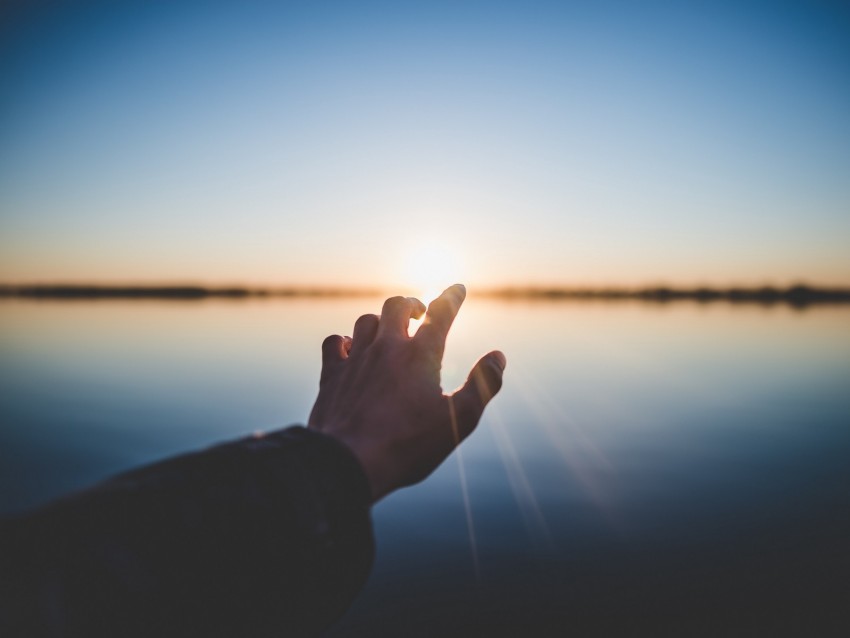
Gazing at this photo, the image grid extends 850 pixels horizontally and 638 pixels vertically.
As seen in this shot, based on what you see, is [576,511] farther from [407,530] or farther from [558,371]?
[558,371]

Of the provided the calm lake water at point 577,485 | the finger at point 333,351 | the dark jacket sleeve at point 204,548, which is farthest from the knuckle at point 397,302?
the calm lake water at point 577,485

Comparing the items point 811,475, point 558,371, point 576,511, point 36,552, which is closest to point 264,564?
point 36,552

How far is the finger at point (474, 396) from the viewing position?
141 cm

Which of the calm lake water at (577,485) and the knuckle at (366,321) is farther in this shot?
the calm lake water at (577,485)

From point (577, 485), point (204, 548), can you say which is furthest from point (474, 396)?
point (577, 485)

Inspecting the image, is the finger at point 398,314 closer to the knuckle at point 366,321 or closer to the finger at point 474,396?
the knuckle at point 366,321

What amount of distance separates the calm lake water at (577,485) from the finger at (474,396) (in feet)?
10.4

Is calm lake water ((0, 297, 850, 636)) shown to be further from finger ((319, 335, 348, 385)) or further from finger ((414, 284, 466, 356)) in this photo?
finger ((414, 284, 466, 356))

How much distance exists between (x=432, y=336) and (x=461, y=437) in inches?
12.3

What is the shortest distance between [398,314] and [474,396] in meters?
0.38

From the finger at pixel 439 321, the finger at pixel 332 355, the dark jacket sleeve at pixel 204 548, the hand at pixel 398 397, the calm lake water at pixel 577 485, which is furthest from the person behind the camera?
the calm lake water at pixel 577 485

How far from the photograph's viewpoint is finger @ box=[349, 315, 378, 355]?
1.68 meters

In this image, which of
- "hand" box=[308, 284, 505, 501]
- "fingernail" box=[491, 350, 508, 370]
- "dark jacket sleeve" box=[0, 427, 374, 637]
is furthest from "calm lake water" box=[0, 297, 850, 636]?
"dark jacket sleeve" box=[0, 427, 374, 637]

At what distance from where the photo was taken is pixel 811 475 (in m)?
7.20
